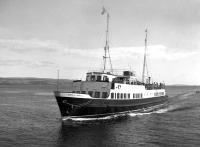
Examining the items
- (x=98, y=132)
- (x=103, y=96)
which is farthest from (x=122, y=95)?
(x=98, y=132)

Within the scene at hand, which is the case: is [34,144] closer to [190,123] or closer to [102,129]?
[102,129]

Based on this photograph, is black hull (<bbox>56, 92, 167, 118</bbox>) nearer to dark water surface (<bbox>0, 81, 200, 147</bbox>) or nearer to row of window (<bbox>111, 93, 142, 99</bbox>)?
row of window (<bbox>111, 93, 142, 99</bbox>)

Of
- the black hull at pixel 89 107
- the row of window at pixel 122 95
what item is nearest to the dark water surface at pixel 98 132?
the black hull at pixel 89 107

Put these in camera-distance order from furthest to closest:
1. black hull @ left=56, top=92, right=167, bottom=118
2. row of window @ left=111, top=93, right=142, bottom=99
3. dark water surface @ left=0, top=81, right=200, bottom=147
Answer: row of window @ left=111, top=93, right=142, bottom=99
black hull @ left=56, top=92, right=167, bottom=118
dark water surface @ left=0, top=81, right=200, bottom=147

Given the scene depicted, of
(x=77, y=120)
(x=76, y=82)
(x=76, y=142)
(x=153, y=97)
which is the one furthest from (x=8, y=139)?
(x=153, y=97)

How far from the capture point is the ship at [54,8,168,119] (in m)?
42.5

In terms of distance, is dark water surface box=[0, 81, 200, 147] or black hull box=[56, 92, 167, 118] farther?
black hull box=[56, 92, 167, 118]

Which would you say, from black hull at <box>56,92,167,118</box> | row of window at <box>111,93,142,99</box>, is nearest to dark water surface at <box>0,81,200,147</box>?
black hull at <box>56,92,167,118</box>

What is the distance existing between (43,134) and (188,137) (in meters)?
19.5

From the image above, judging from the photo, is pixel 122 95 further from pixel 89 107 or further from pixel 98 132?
pixel 98 132

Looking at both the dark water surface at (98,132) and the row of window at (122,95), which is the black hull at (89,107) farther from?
the dark water surface at (98,132)

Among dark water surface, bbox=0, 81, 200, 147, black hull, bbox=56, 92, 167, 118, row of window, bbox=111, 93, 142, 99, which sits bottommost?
dark water surface, bbox=0, 81, 200, 147

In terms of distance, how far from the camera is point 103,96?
4759 centimetres

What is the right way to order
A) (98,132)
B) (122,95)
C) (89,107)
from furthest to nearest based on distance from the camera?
(122,95) → (89,107) → (98,132)
